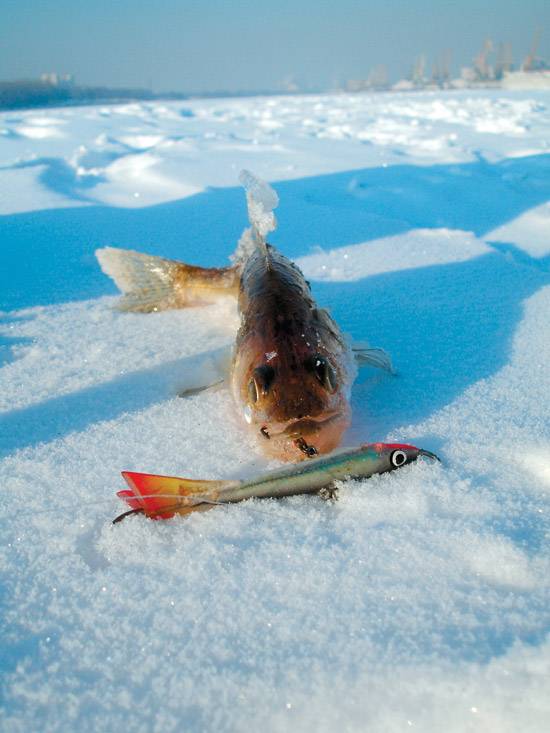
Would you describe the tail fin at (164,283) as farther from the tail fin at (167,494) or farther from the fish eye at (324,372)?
the tail fin at (167,494)

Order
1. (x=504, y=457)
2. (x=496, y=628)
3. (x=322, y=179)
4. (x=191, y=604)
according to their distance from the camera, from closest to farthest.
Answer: (x=496, y=628)
(x=191, y=604)
(x=504, y=457)
(x=322, y=179)

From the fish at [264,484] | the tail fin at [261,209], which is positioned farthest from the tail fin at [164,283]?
the fish at [264,484]

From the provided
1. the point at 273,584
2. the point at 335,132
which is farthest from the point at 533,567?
the point at 335,132

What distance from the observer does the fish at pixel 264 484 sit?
182 centimetres

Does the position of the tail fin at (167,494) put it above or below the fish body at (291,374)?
below

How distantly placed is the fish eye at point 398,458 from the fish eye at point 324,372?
0.35 m

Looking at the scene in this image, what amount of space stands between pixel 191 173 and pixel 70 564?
697 centimetres

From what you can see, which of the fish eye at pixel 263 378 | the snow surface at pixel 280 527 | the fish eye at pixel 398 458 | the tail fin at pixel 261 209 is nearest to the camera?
the snow surface at pixel 280 527

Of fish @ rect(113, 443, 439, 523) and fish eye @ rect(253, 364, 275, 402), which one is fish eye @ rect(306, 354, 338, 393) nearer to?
fish eye @ rect(253, 364, 275, 402)

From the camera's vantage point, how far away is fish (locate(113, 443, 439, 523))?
1.82 m

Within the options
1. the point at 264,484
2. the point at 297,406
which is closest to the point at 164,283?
the point at 297,406

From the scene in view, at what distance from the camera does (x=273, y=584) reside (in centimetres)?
164

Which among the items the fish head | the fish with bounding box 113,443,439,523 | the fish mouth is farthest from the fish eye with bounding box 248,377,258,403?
the fish with bounding box 113,443,439,523

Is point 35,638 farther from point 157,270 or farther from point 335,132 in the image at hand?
point 335,132
